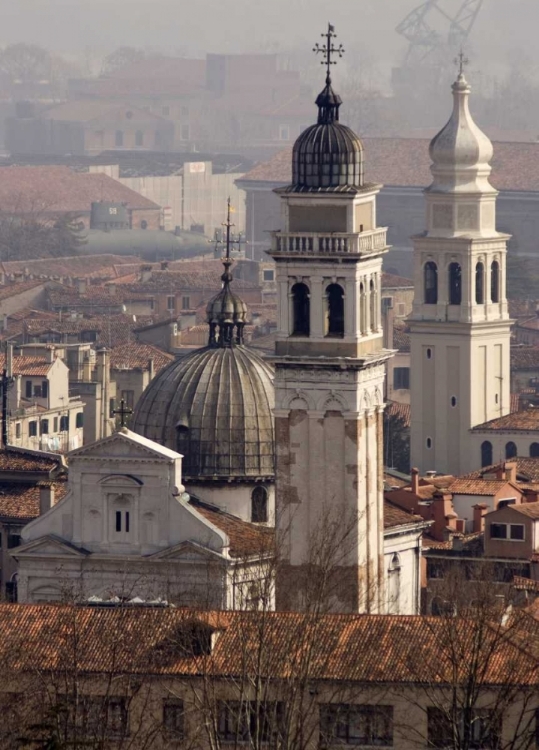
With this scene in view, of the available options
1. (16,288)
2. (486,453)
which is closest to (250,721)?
(486,453)

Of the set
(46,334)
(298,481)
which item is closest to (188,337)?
(46,334)

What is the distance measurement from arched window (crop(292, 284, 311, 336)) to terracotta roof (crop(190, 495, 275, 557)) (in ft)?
7.60

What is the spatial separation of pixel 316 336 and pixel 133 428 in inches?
209

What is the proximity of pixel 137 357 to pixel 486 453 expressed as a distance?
13282 millimetres

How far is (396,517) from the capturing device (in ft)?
170

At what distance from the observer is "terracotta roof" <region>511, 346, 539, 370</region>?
90.2 meters

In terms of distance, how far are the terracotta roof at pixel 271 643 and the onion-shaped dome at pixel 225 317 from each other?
41.3 feet

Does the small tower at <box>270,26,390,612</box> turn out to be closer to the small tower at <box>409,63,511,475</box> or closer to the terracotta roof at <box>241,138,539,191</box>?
the small tower at <box>409,63,511,475</box>

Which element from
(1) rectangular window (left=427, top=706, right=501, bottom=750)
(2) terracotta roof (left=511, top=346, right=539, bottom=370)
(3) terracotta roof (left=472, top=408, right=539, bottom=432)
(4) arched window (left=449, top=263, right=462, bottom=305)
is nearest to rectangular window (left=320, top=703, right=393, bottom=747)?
(1) rectangular window (left=427, top=706, right=501, bottom=750)

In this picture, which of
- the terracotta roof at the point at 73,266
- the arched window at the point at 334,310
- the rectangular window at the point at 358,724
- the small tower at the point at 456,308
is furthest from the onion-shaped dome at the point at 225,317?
the terracotta roof at the point at 73,266

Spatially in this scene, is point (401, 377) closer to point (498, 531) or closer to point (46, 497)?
point (498, 531)

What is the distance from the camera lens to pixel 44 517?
5016 centimetres

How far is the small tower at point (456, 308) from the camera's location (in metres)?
72.7

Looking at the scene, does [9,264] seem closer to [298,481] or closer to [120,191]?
[120,191]
